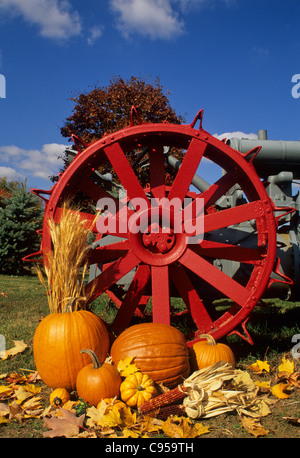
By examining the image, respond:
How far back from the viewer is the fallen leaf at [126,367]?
2.60m

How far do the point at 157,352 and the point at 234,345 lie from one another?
128cm

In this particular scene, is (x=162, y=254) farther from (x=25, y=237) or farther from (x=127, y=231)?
(x=25, y=237)

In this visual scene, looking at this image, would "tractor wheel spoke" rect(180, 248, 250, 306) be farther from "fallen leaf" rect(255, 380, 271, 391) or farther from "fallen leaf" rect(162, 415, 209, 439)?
"fallen leaf" rect(162, 415, 209, 439)

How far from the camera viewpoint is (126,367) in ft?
8.63

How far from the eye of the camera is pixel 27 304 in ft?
19.6

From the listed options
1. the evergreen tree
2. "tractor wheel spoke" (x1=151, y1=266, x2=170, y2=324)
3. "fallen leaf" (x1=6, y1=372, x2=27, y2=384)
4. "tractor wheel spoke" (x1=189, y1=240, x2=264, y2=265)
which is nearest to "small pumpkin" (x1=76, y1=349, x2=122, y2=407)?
"fallen leaf" (x1=6, y1=372, x2=27, y2=384)

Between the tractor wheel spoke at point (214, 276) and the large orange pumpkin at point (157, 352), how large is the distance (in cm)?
56

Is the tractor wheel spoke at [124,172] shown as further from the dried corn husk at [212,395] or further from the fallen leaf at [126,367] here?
the dried corn husk at [212,395]

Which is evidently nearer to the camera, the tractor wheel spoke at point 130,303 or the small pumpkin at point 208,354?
the small pumpkin at point 208,354

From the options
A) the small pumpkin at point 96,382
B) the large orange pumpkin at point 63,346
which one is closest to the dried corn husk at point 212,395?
the small pumpkin at point 96,382

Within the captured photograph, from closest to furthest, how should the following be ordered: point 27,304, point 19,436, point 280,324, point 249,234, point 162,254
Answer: point 19,436
point 162,254
point 249,234
point 280,324
point 27,304

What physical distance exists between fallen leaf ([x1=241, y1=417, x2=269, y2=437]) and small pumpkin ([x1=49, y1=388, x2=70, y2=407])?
116cm

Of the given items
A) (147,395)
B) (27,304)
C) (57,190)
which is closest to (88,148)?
(57,190)
